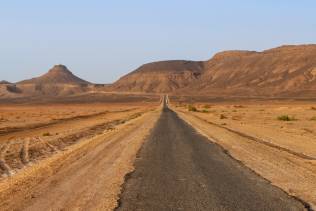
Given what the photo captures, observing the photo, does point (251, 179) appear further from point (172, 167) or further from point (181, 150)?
point (181, 150)

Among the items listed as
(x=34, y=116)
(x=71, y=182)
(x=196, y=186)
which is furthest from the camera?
(x=34, y=116)

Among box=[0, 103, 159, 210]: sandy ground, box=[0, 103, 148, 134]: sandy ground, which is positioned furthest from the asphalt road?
box=[0, 103, 148, 134]: sandy ground

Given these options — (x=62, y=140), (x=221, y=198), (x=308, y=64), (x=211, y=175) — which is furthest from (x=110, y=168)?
(x=308, y=64)

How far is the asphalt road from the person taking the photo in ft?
33.3

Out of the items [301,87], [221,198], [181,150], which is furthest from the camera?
[301,87]

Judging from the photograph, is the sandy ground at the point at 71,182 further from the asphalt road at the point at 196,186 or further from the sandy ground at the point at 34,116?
the sandy ground at the point at 34,116

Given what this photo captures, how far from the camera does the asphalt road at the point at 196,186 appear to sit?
1016cm

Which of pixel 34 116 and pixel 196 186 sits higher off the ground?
pixel 196 186

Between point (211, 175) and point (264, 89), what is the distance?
18875 cm

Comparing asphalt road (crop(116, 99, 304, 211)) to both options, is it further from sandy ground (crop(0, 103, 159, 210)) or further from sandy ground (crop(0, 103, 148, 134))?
sandy ground (crop(0, 103, 148, 134))

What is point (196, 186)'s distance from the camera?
484 inches

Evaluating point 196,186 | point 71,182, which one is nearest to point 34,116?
point 71,182

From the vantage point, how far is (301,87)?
185 m

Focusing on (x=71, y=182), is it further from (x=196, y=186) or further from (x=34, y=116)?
(x=34, y=116)
